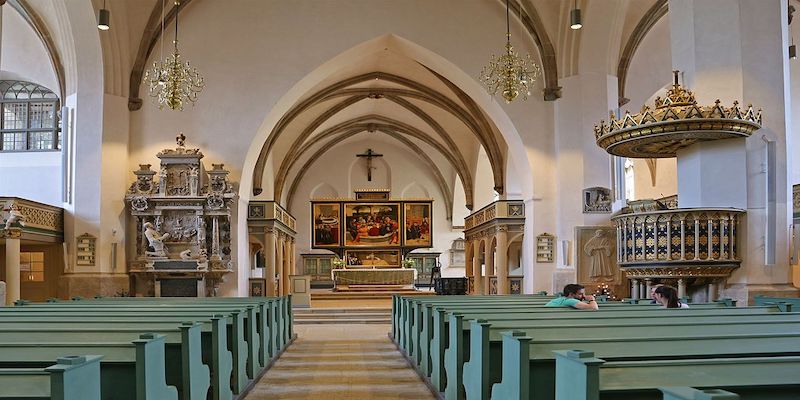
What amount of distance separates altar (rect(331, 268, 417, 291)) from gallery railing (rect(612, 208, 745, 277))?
18450mm

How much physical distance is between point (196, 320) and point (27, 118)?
18493 mm

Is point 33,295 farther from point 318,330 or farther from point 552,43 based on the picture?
point 552,43

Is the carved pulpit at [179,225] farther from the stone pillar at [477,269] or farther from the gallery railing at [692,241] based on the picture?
the gallery railing at [692,241]

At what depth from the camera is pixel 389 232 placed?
3259 cm

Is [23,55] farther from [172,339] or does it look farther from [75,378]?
[75,378]

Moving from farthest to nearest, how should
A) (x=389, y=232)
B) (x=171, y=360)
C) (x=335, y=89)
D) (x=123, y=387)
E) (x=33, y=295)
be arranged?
(x=389, y=232) < (x=335, y=89) < (x=33, y=295) < (x=171, y=360) < (x=123, y=387)

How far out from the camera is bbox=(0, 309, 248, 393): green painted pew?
6.77 m

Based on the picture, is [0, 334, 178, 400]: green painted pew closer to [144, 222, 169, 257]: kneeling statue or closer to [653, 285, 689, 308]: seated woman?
[653, 285, 689, 308]: seated woman

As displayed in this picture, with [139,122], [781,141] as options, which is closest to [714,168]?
[781,141]

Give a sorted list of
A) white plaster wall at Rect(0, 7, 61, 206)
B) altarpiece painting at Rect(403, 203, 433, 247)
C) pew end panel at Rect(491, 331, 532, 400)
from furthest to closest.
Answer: altarpiece painting at Rect(403, 203, 433, 247), white plaster wall at Rect(0, 7, 61, 206), pew end panel at Rect(491, 331, 532, 400)

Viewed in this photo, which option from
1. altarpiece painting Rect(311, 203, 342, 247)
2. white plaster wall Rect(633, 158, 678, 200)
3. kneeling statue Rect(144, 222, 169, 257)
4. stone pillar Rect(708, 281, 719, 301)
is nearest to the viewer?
stone pillar Rect(708, 281, 719, 301)

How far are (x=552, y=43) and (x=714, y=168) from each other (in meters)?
7.82

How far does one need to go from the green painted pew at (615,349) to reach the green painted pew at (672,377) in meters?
0.66

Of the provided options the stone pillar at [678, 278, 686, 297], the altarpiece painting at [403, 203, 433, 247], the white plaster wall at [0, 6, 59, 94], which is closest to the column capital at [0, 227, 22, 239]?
the white plaster wall at [0, 6, 59, 94]
